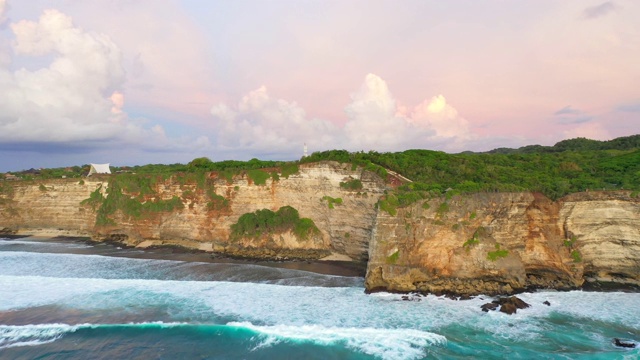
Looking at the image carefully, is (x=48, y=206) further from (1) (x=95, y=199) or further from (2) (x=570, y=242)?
(2) (x=570, y=242)

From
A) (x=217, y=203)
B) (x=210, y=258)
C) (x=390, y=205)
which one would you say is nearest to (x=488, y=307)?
(x=390, y=205)

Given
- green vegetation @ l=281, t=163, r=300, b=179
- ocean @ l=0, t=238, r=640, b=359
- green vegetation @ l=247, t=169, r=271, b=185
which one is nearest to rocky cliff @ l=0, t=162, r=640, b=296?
ocean @ l=0, t=238, r=640, b=359

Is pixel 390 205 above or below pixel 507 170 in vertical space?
below

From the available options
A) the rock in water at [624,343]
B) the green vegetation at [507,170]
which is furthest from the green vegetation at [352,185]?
the rock in water at [624,343]

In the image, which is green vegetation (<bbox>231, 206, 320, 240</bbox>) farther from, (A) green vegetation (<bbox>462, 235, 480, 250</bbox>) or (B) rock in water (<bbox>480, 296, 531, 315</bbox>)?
(B) rock in water (<bbox>480, 296, 531, 315</bbox>)

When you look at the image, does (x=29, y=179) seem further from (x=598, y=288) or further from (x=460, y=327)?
(x=598, y=288)

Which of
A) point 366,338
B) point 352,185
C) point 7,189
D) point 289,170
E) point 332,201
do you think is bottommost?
point 366,338
